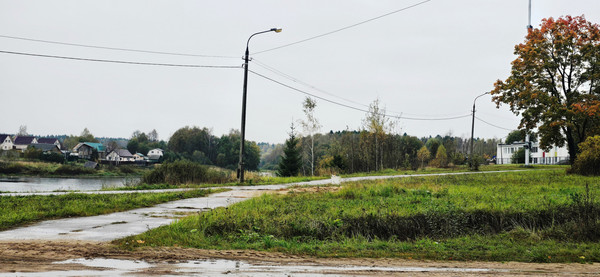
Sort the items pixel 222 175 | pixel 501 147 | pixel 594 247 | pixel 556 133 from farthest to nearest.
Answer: pixel 501 147 → pixel 556 133 → pixel 222 175 → pixel 594 247

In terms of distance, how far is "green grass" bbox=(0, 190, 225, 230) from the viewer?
30.4 ft

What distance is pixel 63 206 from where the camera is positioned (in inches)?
440

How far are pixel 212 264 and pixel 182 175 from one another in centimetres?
1871

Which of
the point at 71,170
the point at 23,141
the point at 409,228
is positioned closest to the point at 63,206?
the point at 409,228

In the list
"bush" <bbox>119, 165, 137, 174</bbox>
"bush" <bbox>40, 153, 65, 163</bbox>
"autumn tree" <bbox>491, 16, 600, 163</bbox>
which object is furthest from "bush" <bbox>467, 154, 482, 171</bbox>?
"bush" <bbox>40, 153, 65, 163</bbox>

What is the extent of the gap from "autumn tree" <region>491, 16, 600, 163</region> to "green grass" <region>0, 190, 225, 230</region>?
26.5 metres

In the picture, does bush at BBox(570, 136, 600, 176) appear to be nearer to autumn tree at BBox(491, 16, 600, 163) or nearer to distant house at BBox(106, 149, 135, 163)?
autumn tree at BBox(491, 16, 600, 163)

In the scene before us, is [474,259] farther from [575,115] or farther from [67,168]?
[67,168]

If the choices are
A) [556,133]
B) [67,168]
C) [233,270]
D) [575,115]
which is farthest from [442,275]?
[67,168]

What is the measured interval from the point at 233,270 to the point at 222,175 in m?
19.5

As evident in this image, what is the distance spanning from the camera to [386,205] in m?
11.6

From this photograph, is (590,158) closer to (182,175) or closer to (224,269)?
(182,175)

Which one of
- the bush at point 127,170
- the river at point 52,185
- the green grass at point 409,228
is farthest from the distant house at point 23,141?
the green grass at point 409,228

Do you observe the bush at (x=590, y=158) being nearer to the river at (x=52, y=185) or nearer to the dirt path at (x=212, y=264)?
the dirt path at (x=212, y=264)
